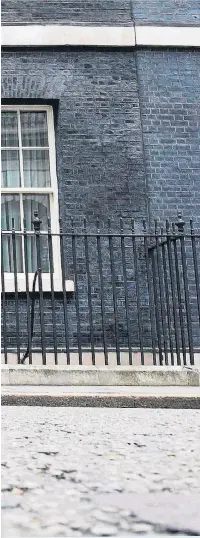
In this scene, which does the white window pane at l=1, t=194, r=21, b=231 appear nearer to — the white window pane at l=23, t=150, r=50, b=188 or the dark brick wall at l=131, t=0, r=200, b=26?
the white window pane at l=23, t=150, r=50, b=188

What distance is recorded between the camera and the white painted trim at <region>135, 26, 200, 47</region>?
9445mm

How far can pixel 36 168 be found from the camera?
9180 millimetres

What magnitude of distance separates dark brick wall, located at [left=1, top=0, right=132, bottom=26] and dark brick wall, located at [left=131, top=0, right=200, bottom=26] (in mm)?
134

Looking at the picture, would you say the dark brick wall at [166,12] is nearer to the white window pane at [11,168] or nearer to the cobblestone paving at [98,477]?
the white window pane at [11,168]

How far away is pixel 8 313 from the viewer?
8484 millimetres

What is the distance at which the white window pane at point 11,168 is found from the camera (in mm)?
9086

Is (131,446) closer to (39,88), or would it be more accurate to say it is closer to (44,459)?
(44,459)

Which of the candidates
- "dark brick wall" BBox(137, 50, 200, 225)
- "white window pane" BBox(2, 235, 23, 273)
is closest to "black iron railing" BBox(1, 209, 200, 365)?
"white window pane" BBox(2, 235, 23, 273)

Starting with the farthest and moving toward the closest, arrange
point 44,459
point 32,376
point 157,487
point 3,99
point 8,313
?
1. point 3,99
2. point 8,313
3. point 32,376
4. point 44,459
5. point 157,487

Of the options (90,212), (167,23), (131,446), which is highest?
(167,23)

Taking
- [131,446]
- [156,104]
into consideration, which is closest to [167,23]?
[156,104]

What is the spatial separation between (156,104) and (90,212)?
1.59 meters

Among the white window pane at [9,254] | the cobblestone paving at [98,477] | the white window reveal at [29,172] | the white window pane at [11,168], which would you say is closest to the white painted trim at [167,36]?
the white window reveal at [29,172]

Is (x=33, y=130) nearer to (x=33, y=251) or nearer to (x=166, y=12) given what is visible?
(x=33, y=251)
